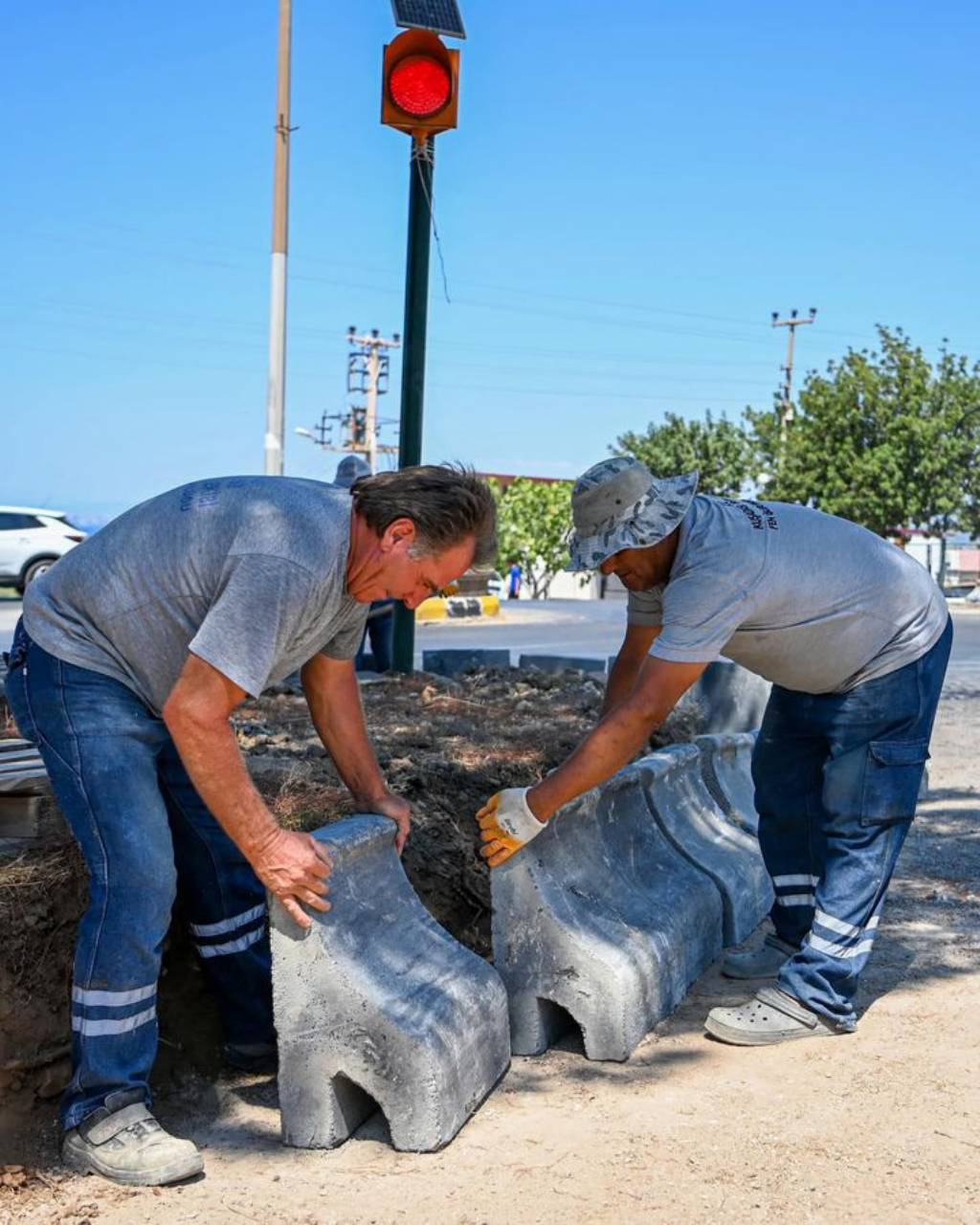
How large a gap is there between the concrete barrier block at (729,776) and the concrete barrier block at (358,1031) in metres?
2.56

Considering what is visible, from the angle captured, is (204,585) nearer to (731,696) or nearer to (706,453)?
(731,696)

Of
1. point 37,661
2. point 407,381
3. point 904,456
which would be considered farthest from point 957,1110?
point 904,456

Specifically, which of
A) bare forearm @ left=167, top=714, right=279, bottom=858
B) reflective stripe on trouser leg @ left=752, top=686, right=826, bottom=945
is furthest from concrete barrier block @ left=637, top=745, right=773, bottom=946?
bare forearm @ left=167, top=714, right=279, bottom=858

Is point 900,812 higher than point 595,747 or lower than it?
lower

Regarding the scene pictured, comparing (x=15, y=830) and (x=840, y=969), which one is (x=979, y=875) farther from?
(x=15, y=830)

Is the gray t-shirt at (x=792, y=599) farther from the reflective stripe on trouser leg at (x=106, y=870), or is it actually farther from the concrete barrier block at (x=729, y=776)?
the concrete barrier block at (x=729, y=776)

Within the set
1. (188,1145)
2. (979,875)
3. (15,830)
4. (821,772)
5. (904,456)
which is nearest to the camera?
(188,1145)

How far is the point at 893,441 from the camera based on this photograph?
37688 millimetres

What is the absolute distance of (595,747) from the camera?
385cm

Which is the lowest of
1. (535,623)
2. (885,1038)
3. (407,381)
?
(535,623)

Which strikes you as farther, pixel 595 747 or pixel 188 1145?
pixel 595 747

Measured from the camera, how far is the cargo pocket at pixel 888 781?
14.0ft

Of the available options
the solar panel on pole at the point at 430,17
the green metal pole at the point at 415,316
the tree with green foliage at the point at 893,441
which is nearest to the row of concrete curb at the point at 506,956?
the green metal pole at the point at 415,316

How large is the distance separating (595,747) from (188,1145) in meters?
1.48
